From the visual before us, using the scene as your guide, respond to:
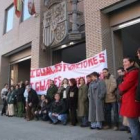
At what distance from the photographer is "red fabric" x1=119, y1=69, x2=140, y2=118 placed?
414 cm

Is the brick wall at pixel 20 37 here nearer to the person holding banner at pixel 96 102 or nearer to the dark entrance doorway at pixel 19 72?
the dark entrance doorway at pixel 19 72

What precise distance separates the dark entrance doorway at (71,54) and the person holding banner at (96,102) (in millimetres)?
4330

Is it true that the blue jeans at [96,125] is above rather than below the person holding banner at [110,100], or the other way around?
below

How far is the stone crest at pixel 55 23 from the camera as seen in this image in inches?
428

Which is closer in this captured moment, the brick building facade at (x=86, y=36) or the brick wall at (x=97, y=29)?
the brick building facade at (x=86, y=36)

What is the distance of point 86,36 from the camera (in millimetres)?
9797

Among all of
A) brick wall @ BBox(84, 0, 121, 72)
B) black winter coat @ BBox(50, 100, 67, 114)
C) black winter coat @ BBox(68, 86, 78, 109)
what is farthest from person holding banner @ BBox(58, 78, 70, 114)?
brick wall @ BBox(84, 0, 121, 72)

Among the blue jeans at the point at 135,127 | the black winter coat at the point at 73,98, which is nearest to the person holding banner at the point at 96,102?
the black winter coat at the point at 73,98

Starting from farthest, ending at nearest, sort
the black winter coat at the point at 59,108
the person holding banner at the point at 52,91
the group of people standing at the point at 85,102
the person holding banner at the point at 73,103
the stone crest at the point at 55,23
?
→ 1. the stone crest at the point at 55,23
2. the person holding banner at the point at 52,91
3. the black winter coat at the point at 59,108
4. the person holding banner at the point at 73,103
5. the group of people standing at the point at 85,102

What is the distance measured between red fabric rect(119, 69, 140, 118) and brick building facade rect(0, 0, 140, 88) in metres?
4.82

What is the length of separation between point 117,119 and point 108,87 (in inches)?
38.1

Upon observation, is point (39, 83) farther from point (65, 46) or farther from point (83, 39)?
point (83, 39)

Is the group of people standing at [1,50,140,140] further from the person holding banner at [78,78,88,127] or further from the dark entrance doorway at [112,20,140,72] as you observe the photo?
the dark entrance doorway at [112,20,140,72]

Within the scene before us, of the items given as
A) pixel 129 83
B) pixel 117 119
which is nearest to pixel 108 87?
pixel 117 119
